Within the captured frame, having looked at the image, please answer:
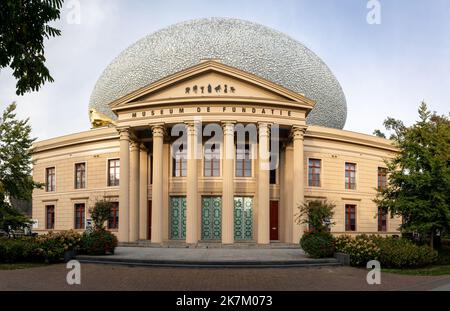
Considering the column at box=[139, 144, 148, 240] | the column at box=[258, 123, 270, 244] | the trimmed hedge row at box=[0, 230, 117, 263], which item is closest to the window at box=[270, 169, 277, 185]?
the column at box=[258, 123, 270, 244]

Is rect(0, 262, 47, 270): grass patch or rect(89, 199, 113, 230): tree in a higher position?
rect(89, 199, 113, 230): tree

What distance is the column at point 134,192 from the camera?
3237 cm

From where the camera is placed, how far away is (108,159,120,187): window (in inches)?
1494

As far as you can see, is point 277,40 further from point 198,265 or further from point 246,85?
point 198,265

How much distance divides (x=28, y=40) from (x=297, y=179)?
2349 centimetres

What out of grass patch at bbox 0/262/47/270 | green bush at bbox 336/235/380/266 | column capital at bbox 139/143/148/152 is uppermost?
column capital at bbox 139/143/148/152

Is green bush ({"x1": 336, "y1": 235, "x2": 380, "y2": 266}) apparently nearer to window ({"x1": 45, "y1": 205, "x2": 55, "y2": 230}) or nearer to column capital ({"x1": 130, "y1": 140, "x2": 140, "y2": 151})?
column capital ({"x1": 130, "y1": 140, "x2": 140, "y2": 151})

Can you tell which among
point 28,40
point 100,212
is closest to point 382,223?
point 100,212

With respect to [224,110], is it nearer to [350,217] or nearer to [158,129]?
[158,129]

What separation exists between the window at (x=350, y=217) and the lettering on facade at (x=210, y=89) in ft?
46.6

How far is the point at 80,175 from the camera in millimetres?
40094

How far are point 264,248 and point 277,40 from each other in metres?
20.2

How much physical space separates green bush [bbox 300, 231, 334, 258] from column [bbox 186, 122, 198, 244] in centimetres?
904

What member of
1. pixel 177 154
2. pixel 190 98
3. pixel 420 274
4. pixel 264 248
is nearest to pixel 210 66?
pixel 190 98
